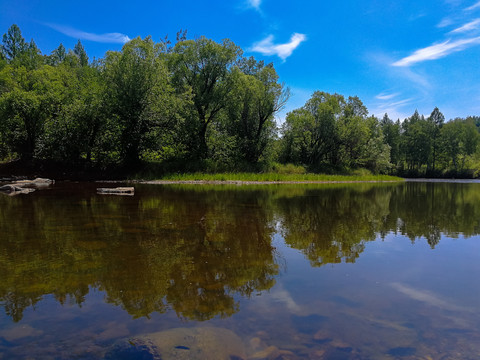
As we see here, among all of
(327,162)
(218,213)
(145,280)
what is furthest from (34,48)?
(145,280)

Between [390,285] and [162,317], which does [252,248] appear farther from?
[162,317]

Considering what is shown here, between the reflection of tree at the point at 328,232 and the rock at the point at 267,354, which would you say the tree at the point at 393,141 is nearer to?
the reflection of tree at the point at 328,232

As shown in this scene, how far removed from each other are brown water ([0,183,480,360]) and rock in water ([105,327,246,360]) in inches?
4.2

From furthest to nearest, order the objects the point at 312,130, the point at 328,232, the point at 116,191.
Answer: the point at 312,130 < the point at 116,191 < the point at 328,232

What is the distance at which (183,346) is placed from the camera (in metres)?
2.94

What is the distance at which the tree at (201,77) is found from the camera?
37094 mm

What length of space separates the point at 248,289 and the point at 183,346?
5.11ft

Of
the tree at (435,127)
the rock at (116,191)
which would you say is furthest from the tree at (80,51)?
the tree at (435,127)

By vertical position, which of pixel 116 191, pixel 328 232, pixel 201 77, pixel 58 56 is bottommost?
pixel 328 232

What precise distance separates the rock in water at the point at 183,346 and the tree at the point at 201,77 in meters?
34.7

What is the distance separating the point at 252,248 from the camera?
6.51 metres

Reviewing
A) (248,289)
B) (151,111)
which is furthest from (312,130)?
(248,289)

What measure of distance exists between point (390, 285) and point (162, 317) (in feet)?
11.0

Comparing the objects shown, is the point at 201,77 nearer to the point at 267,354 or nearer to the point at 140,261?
the point at 140,261
